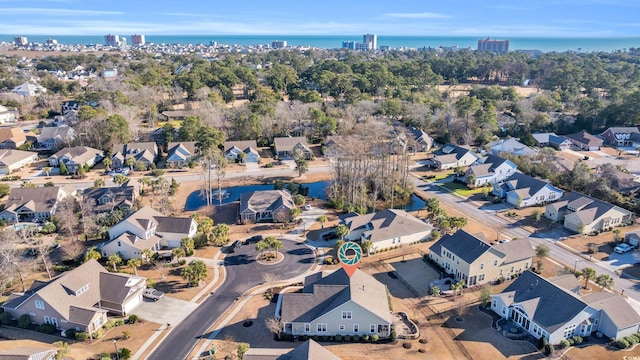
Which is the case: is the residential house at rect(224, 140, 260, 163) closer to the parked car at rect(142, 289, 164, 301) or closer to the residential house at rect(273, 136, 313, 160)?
the residential house at rect(273, 136, 313, 160)

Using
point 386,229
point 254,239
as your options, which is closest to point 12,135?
point 254,239

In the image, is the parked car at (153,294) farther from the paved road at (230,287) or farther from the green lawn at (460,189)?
the green lawn at (460,189)

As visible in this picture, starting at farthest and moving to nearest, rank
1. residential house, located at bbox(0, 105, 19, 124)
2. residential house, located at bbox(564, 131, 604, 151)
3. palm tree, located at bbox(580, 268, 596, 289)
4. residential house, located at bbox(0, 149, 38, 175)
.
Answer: residential house, located at bbox(0, 105, 19, 124)
residential house, located at bbox(564, 131, 604, 151)
residential house, located at bbox(0, 149, 38, 175)
palm tree, located at bbox(580, 268, 596, 289)

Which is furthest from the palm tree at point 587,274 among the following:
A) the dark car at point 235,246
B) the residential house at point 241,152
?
the residential house at point 241,152

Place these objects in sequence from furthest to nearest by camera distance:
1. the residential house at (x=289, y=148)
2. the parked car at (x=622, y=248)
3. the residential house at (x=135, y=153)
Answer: the residential house at (x=289, y=148)
the residential house at (x=135, y=153)
the parked car at (x=622, y=248)

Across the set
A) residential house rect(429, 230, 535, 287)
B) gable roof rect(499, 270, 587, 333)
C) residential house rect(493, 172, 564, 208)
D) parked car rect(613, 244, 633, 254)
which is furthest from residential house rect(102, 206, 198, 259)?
parked car rect(613, 244, 633, 254)

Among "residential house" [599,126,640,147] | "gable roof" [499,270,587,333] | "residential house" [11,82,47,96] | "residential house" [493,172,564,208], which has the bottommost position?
"gable roof" [499,270,587,333]

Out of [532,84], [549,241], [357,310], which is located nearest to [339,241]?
[357,310]
